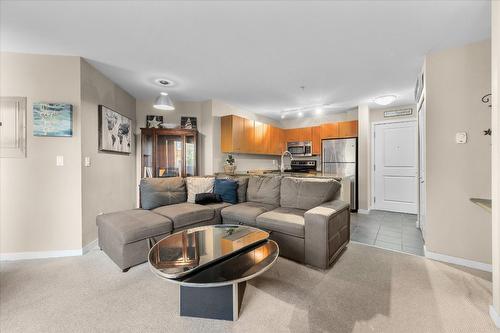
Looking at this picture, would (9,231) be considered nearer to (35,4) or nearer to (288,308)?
(35,4)

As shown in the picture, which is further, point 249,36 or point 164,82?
point 164,82

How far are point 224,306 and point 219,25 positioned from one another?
239cm

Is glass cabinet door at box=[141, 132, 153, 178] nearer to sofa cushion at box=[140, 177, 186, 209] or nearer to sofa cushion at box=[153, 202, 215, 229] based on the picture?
sofa cushion at box=[140, 177, 186, 209]

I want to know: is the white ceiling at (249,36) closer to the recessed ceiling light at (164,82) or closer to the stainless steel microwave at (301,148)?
the recessed ceiling light at (164,82)

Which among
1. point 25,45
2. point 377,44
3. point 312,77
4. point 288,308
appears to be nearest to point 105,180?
point 25,45

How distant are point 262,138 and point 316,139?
4.84 ft

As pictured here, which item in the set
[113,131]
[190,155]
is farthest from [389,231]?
[113,131]

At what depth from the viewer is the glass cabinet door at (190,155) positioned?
4258 millimetres

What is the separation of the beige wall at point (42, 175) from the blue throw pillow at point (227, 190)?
1.83 m

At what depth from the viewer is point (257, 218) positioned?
2.63 metres

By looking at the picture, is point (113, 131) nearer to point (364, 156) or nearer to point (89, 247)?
point (89, 247)

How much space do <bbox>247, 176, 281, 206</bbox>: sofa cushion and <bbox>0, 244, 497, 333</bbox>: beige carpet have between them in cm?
102

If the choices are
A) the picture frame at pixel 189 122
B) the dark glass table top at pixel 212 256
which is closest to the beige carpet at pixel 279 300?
the dark glass table top at pixel 212 256

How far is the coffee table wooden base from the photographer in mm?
1516
